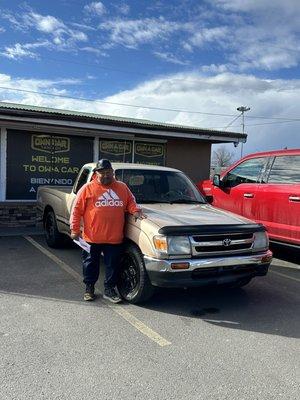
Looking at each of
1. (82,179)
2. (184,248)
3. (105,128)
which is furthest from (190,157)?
(184,248)

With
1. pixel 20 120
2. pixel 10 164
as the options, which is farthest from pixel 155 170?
pixel 10 164

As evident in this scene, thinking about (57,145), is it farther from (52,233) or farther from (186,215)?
(186,215)

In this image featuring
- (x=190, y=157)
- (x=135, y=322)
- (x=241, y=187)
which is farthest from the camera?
(x=190, y=157)

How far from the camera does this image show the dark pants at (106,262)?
5.16 metres

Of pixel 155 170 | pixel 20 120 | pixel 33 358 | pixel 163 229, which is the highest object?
pixel 20 120

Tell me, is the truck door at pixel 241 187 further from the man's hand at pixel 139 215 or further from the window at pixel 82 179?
the man's hand at pixel 139 215

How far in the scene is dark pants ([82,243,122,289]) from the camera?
5160mm

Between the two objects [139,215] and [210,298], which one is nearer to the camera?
[139,215]

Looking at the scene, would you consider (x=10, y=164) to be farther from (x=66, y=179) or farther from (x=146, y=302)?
(x=146, y=302)

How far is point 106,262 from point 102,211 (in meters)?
0.66

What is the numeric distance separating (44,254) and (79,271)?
138 cm

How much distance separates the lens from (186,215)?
206 inches

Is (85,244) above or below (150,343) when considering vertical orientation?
above

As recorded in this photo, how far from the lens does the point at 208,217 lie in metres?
5.25
